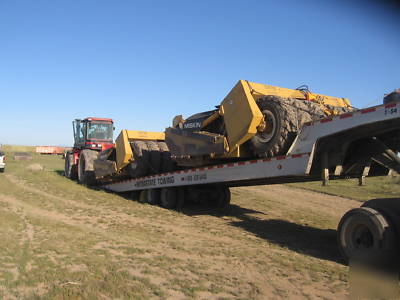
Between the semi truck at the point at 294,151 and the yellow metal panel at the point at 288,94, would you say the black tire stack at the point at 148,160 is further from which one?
the yellow metal panel at the point at 288,94

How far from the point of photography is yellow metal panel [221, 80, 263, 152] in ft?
23.1

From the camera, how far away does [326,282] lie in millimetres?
4535

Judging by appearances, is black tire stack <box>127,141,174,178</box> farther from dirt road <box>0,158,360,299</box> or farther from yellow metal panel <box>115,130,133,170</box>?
dirt road <box>0,158,360,299</box>

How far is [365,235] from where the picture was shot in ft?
17.0

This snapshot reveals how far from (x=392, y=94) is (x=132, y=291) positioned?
4.60m

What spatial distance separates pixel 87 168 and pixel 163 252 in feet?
33.0

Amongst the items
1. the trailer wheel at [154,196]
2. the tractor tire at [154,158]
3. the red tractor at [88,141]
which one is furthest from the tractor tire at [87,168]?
the trailer wheel at [154,196]

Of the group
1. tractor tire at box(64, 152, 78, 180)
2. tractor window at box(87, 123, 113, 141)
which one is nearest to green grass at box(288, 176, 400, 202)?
tractor window at box(87, 123, 113, 141)

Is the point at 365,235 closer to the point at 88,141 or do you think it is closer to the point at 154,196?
the point at 154,196

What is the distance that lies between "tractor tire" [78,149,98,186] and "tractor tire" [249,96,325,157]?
9.44m

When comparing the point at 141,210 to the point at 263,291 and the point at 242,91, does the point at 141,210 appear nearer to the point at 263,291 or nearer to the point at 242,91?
the point at 242,91

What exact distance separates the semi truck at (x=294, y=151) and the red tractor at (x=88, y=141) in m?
5.59

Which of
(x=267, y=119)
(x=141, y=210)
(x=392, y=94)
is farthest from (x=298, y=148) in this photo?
(x=141, y=210)

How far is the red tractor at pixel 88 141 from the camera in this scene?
1588cm
